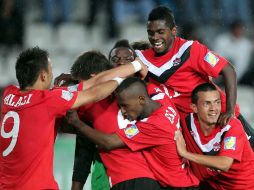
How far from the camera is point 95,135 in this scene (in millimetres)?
6523

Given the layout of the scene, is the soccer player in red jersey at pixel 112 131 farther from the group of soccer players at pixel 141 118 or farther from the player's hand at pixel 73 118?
the player's hand at pixel 73 118

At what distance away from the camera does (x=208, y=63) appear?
23.3 feet

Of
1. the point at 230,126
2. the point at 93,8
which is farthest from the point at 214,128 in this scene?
the point at 93,8

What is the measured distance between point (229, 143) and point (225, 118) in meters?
0.21

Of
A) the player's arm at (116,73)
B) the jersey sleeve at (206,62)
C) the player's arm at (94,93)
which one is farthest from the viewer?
the jersey sleeve at (206,62)

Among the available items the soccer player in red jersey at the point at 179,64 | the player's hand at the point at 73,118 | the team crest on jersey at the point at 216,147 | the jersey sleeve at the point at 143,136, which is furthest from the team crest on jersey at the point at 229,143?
the player's hand at the point at 73,118

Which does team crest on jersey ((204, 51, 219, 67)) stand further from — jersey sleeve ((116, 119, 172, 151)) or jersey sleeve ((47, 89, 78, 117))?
jersey sleeve ((47, 89, 78, 117))

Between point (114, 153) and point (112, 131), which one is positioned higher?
point (112, 131)

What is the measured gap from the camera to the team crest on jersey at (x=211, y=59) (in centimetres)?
711

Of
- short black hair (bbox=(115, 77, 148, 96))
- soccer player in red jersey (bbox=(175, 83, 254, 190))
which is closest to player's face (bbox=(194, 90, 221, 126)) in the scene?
soccer player in red jersey (bbox=(175, 83, 254, 190))

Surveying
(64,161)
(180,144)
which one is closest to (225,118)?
(180,144)

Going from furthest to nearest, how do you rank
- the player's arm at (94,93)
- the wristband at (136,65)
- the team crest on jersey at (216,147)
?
the team crest on jersey at (216,147), the wristband at (136,65), the player's arm at (94,93)

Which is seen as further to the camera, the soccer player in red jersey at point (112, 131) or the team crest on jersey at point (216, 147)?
the team crest on jersey at point (216, 147)

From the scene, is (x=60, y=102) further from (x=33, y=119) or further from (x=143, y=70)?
(x=143, y=70)
